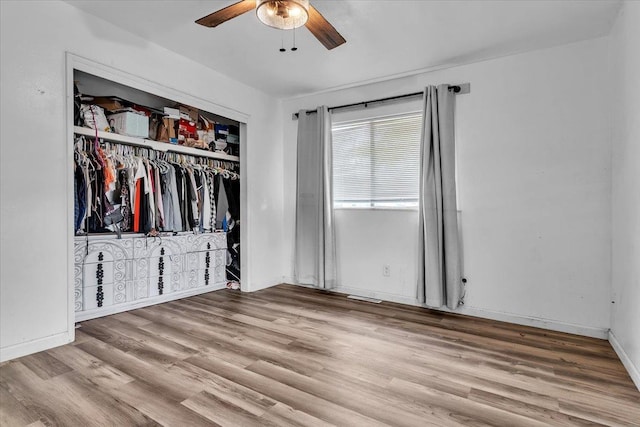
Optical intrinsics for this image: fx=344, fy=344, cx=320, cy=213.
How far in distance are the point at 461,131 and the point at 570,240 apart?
1372 mm

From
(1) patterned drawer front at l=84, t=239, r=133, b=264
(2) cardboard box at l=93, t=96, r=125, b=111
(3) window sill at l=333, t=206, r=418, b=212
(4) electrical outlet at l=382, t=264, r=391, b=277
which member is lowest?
(4) electrical outlet at l=382, t=264, r=391, b=277

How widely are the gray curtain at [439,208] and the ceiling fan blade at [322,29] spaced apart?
57.9 inches

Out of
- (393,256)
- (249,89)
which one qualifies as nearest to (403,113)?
(393,256)

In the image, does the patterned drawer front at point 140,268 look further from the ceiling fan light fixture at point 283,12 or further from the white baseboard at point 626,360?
the white baseboard at point 626,360

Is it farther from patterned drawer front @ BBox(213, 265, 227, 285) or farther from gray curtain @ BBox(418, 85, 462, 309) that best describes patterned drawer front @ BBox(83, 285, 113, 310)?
gray curtain @ BBox(418, 85, 462, 309)

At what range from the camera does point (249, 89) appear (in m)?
4.23

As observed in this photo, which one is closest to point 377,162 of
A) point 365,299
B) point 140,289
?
point 365,299

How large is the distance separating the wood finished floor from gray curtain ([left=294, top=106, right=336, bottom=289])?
3.65ft

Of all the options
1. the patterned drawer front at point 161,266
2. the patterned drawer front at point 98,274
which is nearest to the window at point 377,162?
the patterned drawer front at point 161,266

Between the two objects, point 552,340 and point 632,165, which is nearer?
point 632,165

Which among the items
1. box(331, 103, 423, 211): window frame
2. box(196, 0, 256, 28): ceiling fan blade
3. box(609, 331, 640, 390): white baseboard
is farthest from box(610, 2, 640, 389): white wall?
box(196, 0, 256, 28): ceiling fan blade

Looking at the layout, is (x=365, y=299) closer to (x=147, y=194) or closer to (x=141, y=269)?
(x=141, y=269)

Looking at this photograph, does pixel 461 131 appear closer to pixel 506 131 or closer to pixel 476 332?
pixel 506 131

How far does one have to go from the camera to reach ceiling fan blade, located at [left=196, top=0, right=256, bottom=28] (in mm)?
2094
